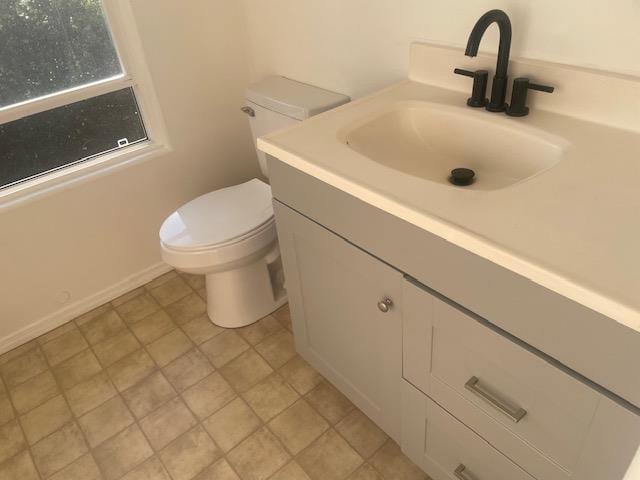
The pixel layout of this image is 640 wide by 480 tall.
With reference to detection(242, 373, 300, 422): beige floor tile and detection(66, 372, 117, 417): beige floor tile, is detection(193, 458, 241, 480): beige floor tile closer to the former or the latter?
detection(242, 373, 300, 422): beige floor tile

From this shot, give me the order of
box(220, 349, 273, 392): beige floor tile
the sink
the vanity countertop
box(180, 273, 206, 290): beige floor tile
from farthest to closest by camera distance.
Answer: box(180, 273, 206, 290): beige floor tile
box(220, 349, 273, 392): beige floor tile
the sink
the vanity countertop

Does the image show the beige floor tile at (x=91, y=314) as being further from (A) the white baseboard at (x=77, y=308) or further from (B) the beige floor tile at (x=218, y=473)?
(B) the beige floor tile at (x=218, y=473)

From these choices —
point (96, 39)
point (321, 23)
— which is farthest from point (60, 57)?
point (321, 23)

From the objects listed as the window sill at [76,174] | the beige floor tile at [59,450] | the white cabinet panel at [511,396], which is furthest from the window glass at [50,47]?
the white cabinet panel at [511,396]

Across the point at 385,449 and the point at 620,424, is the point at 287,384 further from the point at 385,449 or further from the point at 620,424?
the point at 620,424

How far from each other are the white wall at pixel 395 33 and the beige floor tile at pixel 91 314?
1.19 m

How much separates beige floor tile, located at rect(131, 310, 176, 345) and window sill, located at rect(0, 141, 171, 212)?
1.98ft

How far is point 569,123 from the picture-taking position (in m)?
1.11

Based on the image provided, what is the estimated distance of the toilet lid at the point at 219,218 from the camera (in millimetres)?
1671

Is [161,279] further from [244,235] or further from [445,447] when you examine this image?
[445,447]

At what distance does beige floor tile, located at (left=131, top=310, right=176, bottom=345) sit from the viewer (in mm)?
1968

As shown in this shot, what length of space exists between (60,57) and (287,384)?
1.40 m

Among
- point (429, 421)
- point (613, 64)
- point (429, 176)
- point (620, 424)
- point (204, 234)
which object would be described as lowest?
point (429, 421)

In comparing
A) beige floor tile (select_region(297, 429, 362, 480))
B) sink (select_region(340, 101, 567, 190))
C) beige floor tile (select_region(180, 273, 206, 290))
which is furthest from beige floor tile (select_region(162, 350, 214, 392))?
sink (select_region(340, 101, 567, 190))
